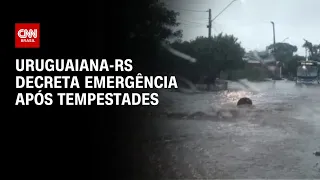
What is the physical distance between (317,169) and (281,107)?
284 centimetres

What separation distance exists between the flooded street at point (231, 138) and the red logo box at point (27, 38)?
134 centimetres

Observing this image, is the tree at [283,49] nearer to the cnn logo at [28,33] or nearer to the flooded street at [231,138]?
the flooded street at [231,138]

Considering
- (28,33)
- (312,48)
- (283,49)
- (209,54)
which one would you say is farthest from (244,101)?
(28,33)

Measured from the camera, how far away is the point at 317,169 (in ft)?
12.0

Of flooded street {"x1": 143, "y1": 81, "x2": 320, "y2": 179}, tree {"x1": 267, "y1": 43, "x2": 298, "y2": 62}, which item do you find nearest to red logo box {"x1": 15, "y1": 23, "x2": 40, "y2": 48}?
flooded street {"x1": 143, "y1": 81, "x2": 320, "y2": 179}

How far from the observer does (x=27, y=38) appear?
3.48 m

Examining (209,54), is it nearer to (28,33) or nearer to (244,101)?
(244,101)

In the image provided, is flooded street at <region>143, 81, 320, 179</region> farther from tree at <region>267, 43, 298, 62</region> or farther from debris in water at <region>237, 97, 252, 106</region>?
tree at <region>267, 43, 298, 62</region>

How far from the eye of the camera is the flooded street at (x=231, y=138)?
11.7 ft

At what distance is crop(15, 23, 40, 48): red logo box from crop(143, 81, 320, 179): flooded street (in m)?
1.34

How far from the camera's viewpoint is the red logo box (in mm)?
3408

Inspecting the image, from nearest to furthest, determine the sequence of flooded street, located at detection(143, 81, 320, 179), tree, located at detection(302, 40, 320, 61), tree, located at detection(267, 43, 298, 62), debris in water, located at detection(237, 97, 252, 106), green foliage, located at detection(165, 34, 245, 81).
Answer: flooded street, located at detection(143, 81, 320, 179) < green foliage, located at detection(165, 34, 245, 81) < tree, located at detection(302, 40, 320, 61) < tree, located at detection(267, 43, 298, 62) < debris in water, located at detection(237, 97, 252, 106)

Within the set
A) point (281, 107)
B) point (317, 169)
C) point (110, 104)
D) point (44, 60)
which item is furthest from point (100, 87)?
point (281, 107)

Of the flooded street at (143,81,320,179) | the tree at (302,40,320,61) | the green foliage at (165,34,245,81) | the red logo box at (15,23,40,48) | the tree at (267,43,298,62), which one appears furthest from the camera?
the tree at (267,43,298,62)
